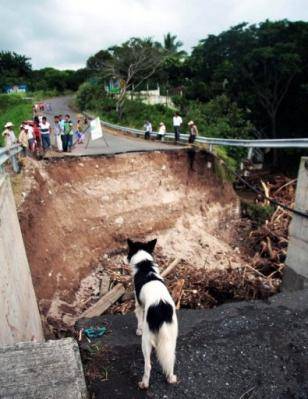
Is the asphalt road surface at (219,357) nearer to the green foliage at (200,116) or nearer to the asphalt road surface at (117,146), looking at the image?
the asphalt road surface at (117,146)

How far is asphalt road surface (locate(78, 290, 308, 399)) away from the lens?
13.9 ft

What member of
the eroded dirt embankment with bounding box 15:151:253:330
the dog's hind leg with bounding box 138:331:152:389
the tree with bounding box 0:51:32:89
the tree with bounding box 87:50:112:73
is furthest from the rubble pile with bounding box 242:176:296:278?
the tree with bounding box 0:51:32:89

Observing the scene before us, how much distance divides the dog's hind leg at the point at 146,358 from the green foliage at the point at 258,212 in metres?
11.1

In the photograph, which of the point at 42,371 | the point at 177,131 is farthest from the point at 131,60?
the point at 42,371

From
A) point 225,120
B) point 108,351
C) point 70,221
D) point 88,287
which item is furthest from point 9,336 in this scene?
point 225,120

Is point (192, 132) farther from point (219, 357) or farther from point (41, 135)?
point (219, 357)

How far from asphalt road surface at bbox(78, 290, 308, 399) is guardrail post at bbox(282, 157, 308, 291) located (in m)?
3.11

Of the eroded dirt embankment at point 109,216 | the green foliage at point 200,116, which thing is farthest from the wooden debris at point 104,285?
the green foliage at point 200,116

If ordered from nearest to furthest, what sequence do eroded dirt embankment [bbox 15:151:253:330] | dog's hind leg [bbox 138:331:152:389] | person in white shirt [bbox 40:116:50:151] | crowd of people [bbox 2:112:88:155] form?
dog's hind leg [bbox 138:331:152:389]
eroded dirt embankment [bbox 15:151:253:330]
crowd of people [bbox 2:112:88:155]
person in white shirt [bbox 40:116:50:151]

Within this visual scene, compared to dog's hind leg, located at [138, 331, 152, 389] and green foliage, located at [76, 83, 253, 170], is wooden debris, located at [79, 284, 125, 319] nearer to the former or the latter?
dog's hind leg, located at [138, 331, 152, 389]

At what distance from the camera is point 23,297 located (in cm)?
611

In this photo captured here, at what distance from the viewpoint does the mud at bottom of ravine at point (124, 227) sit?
9172 mm

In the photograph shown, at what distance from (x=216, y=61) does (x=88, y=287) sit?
25507 millimetres

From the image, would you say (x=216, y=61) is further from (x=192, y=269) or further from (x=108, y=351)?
(x=108, y=351)
